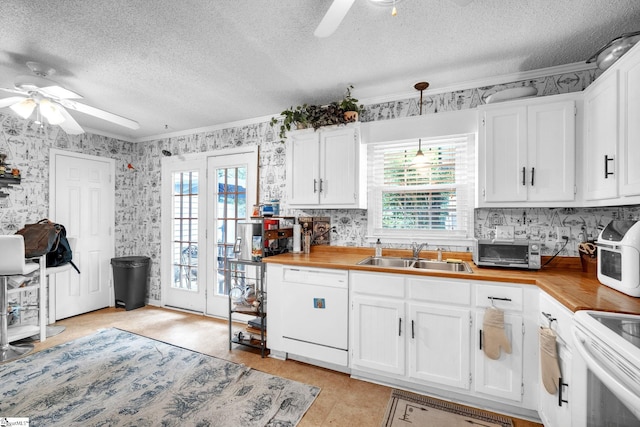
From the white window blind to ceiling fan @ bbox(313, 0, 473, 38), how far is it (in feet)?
4.56

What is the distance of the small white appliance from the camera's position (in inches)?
59.1

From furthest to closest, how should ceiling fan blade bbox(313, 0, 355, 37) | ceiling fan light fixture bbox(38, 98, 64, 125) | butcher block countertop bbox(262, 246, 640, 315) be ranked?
ceiling fan light fixture bbox(38, 98, 64, 125) → butcher block countertop bbox(262, 246, 640, 315) → ceiling fan blade bbox(313, 0, 355, 37)

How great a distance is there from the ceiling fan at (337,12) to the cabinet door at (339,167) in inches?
48.7

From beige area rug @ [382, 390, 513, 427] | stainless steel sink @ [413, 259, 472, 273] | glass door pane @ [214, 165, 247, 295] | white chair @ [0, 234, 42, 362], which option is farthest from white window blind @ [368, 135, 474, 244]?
white chair @ [0, 234, 42, 362]

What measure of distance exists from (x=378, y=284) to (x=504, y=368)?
0.98 meters

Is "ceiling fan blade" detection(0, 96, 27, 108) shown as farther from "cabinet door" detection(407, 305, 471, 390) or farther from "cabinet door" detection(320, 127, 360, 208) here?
"cabinet door" detection(407, 305, 471, 390)

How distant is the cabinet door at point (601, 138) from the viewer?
172 cm

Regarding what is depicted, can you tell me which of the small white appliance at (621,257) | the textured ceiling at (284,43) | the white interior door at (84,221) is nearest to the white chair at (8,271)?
the white interior door at (84,221)

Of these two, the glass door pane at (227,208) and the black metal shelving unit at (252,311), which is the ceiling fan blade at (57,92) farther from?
the black metal shelving unit at (252,311)

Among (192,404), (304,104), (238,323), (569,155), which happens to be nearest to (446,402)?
(192,404)

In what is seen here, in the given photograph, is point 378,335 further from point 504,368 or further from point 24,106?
point 24,106

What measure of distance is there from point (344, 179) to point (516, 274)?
1.59m

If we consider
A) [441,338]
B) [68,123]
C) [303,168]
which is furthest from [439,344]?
[68,123]

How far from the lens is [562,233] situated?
2330 mm
